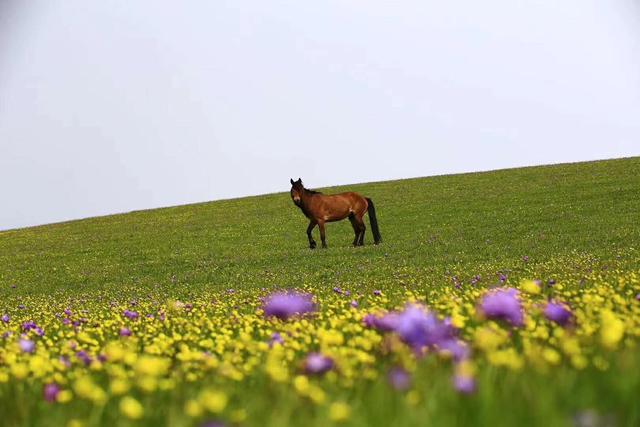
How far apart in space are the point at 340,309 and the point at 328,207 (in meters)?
19.7

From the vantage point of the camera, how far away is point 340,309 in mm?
10273

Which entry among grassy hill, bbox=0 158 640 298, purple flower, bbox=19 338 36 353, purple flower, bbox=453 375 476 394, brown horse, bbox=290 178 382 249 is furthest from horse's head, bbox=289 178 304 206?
purple flower, bbox=453 375 476 394

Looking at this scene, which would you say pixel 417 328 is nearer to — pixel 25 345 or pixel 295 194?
pixel 25 345

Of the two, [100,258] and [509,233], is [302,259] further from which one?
[100,258]

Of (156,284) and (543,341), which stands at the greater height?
(543,341)

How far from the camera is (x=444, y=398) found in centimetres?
349

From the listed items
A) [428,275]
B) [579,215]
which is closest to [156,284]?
[428,275]

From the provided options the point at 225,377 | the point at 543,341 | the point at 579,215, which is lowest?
the point at 579,215

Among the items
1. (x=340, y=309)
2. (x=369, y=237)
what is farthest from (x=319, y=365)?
(x=369, y=237)

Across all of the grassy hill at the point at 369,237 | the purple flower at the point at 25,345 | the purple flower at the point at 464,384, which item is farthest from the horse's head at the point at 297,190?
the purple flower at the point at 464,384

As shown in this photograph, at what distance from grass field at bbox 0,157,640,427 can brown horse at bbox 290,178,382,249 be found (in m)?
1.44

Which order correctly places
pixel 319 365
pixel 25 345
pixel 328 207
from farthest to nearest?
1. pixel 328 207
2. pixel 25 345
3. pixel 319 365

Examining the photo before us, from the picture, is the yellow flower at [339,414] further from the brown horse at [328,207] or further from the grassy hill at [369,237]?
the brown horse at [328,207]

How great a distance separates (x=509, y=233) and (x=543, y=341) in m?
24.8
